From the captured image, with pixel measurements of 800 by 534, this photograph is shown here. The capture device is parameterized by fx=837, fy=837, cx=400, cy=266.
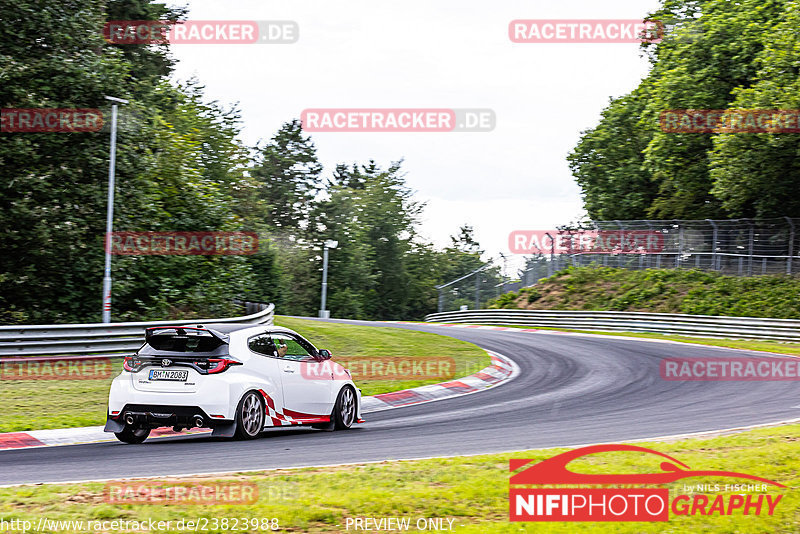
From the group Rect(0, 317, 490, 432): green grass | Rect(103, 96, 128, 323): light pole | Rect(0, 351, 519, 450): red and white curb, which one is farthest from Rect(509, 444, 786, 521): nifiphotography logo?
Rect(103, 96, 128, 323): light pole

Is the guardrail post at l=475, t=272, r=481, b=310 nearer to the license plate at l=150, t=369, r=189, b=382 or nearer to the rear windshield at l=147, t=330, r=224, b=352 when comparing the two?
the rear windshield at l=147, t=330, r=224, b=352

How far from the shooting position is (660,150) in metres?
36.2

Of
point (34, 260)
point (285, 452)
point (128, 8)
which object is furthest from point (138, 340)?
point (128, 8)

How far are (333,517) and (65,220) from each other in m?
19.5

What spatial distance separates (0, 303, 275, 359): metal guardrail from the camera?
18.0 meters

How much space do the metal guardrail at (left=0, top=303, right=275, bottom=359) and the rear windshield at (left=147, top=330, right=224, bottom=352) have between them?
26.3 feet

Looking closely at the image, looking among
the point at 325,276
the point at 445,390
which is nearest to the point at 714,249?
the point at 445,390

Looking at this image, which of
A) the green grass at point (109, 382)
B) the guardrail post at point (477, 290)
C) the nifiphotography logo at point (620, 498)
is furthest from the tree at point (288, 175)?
the nifiphotography logo at point (620, 498)

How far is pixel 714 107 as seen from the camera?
112ft

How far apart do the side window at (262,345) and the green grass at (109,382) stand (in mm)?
2734

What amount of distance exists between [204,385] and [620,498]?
495 centimetres

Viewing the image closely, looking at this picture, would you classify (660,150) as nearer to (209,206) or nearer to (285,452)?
(209,206)

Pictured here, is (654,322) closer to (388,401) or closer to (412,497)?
(388,401)

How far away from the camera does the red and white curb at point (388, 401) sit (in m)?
9.86
